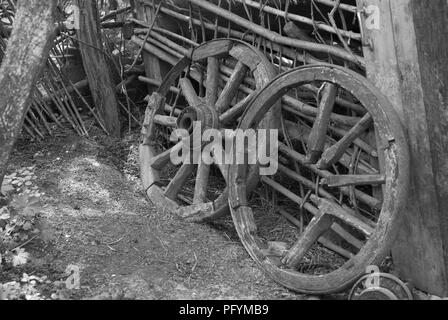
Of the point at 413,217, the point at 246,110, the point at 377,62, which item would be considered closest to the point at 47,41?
the point at 246,110

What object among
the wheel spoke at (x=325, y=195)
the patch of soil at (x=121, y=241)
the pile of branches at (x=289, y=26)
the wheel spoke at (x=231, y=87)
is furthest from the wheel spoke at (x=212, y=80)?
the patch of soil at (x=121, y=241)

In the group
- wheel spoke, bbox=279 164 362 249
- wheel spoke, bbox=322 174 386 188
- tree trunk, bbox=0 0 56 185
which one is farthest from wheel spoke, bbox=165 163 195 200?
tree trunk, bbox=0 0 56 185

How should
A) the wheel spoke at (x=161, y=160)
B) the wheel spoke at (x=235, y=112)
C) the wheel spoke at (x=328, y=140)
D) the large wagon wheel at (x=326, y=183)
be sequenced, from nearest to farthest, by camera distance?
the large wagon wheel at (x=326, y=183), the wheel spoke at (x=328, y=140), the wheel spoke at (x=235, y=112), the wheel spoke at (x=161, y=160)

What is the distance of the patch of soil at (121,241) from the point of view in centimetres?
344

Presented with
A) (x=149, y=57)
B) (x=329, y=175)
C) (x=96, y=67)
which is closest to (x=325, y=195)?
(x=329, y=175)

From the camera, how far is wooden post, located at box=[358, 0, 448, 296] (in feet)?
10.4

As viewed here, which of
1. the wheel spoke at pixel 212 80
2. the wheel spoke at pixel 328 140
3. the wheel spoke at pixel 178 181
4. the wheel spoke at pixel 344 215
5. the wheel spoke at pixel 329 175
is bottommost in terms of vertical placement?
the wheel spoke at pixel 178 181

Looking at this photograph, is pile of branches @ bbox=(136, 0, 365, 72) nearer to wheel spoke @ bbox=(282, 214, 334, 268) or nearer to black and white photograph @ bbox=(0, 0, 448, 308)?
black and white photograph @ bbox=(0, 0, 448, 308)

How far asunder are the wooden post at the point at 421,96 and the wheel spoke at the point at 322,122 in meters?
0.24

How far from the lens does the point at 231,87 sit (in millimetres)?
4219

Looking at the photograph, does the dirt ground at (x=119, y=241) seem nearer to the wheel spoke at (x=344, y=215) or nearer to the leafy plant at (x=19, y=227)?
the leafy plant at (x=19, y=227)

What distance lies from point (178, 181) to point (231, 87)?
72cm

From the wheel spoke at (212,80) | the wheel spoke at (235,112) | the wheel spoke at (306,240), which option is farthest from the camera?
the wheel spoke at (212,80)

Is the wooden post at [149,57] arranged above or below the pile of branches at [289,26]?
below
